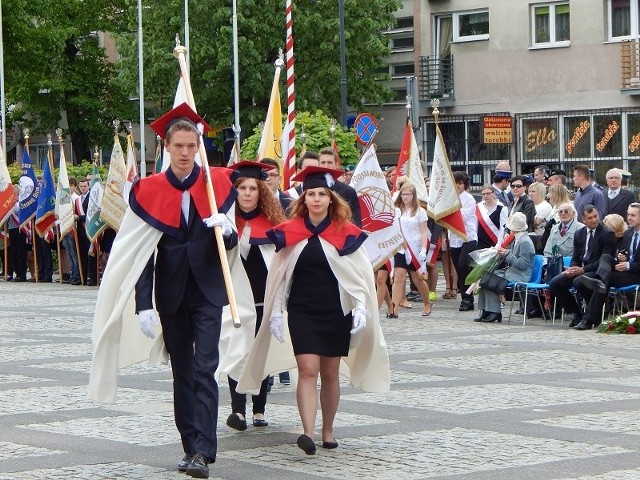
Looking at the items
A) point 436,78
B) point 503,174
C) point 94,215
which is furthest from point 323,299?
point 436,78

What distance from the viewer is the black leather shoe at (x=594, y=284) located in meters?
A: 18.2

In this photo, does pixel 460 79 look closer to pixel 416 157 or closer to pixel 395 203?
pixel 416 157

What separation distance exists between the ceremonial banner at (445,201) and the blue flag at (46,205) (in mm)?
10983

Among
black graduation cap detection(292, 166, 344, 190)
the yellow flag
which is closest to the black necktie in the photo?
the yellow flag

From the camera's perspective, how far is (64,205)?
30.3 meters

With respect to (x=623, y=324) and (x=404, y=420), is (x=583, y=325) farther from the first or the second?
(x=404, y=420)

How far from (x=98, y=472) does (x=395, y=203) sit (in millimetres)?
13568

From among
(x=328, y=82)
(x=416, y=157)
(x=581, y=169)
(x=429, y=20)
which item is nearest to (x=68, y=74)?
(x=328, y=82)

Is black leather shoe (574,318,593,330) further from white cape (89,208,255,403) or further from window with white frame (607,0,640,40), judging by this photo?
window with white frame (607,0,640,40)

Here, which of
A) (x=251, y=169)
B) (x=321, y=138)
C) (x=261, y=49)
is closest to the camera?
(x=251, y=169)

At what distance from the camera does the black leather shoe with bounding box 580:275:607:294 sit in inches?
715

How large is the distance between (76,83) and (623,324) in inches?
1744

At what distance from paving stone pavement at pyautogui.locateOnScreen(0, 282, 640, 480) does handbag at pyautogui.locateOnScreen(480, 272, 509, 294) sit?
7.95 ft

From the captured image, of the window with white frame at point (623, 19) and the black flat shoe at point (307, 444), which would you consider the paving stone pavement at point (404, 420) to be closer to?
the black flat shoe at point (307, 444)
